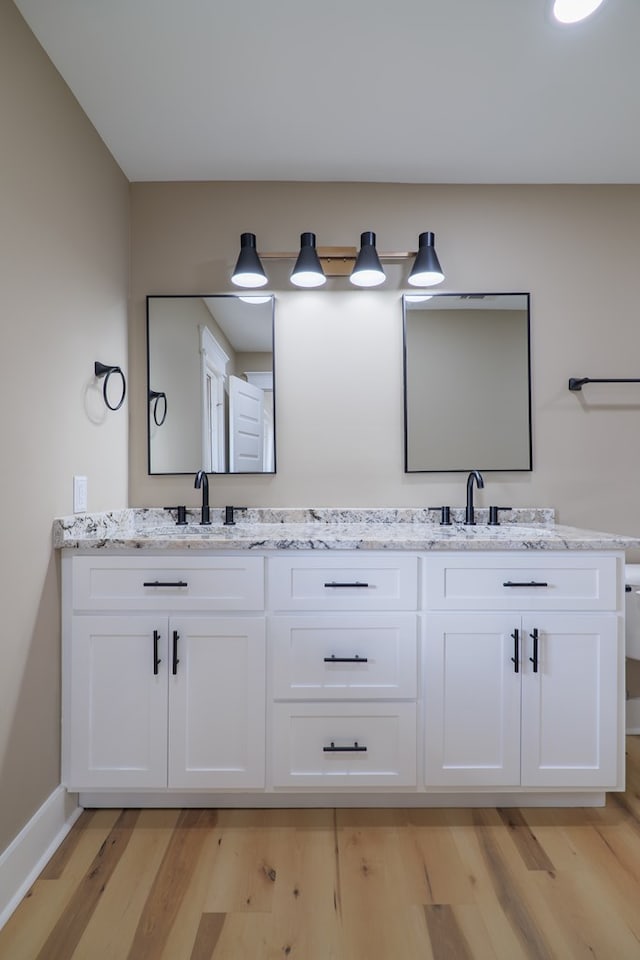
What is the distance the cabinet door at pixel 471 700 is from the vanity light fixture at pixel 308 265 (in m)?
1.38

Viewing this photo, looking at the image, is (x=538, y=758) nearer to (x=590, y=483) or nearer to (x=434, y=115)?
(x=590, y=483)

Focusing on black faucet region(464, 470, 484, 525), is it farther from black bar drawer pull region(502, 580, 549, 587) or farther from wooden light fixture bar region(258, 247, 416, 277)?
wooden light fixture bar region(258, 247, 416, 277)

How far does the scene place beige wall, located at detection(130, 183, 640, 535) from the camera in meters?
2.32

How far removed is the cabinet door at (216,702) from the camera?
170 cm

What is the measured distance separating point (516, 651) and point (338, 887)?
837 mm

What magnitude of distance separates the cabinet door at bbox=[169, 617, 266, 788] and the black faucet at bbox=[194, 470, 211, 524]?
1.92 ft

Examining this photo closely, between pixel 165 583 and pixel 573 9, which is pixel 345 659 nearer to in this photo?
pixel 165 583

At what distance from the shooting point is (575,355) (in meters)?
2.33

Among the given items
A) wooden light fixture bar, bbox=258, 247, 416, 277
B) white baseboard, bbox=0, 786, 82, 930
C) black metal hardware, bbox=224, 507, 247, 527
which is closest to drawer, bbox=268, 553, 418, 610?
black metal hardware, bbox=224, 507, 247, 527

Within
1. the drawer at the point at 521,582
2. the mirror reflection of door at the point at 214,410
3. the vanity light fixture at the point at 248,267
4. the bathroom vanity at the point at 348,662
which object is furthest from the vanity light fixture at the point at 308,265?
the drawer at the point at 521,582

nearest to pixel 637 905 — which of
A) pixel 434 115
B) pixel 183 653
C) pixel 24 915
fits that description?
pixel 183 653

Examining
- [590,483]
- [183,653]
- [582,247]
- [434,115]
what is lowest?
[183,653]

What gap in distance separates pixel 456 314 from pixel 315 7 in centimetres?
118

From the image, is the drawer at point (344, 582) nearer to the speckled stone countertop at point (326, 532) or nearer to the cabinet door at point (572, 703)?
the speckled stone countertop at point (326, 532)
